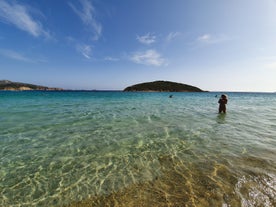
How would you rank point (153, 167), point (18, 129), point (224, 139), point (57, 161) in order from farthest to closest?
point (18, 129) < point (224, 139) < point (57, 161) < point (153, 167)

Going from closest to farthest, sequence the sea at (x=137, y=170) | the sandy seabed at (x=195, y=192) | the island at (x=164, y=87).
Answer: the sandy seabed at (x=195, y=192)
the sea at (x=137, y=170)
the island at (x=164, y=87)

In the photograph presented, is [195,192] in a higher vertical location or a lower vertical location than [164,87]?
lower

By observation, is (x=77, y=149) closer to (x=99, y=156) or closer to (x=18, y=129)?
(x=99, y=156)

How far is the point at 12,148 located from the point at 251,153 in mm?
10069

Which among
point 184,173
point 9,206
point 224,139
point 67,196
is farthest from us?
point 224,139

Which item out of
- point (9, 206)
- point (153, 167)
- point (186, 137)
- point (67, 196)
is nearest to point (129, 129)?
point (186, 137)

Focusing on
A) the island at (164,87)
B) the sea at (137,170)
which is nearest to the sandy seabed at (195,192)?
the sea at (137,170)

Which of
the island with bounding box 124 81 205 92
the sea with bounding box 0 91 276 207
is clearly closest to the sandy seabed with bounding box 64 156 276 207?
the sea with bounding box 0 91 276 207

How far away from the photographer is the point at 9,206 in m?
3.68

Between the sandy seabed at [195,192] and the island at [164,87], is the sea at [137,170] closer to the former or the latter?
the sandy seabed at [195,192]

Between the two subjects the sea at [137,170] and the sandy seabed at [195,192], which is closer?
the sandy seabed at [195,192]

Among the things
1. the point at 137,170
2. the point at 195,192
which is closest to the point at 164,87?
the point at 137,170

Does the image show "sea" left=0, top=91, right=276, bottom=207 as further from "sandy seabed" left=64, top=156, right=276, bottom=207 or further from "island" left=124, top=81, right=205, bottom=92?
"island" left=124, top=81, right=205, bottom=92

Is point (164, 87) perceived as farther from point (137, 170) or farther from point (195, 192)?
point (195, 192)
